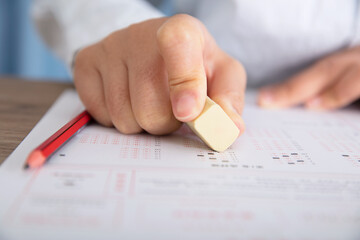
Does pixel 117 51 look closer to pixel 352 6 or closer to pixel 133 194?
pixel 133 194

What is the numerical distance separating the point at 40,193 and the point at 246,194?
15 centimetres

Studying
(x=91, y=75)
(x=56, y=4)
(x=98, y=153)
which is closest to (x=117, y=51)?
(x=91, y=75)

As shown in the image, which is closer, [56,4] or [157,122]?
[157,122]

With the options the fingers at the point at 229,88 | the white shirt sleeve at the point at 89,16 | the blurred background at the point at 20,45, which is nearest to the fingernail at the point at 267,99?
the fingers at the point at 229,88

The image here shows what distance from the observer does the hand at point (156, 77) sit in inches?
12.8

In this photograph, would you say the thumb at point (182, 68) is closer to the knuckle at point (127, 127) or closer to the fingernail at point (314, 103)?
the knuckle at point (127, 127)

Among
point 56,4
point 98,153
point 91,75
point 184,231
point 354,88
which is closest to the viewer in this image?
point 184,231

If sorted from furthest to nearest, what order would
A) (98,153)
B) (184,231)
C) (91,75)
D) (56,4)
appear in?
(56,4), (91,75), (98,153), (184,231)

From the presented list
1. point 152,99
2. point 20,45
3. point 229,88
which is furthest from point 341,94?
point 20,45

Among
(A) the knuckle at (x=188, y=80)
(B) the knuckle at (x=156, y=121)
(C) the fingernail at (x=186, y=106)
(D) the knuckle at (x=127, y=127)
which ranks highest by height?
(A) the knuckle at (x=188, y=80)

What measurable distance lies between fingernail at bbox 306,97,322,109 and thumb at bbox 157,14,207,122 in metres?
0.30

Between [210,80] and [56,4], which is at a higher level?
[56,4]

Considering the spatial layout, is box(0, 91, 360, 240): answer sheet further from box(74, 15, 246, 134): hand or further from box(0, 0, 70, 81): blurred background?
box(0, 0, 70, 81): blurred background

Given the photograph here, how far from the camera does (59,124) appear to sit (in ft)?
1.30
